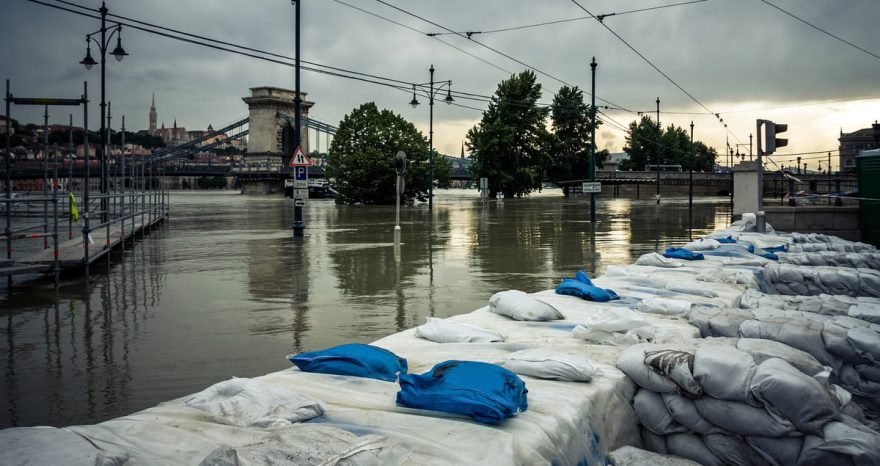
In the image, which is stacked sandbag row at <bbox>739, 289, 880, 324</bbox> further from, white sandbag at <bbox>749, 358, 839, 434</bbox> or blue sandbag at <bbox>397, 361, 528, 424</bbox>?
blue sandbag at <bbox>397, 361, 528, 424</bbox>

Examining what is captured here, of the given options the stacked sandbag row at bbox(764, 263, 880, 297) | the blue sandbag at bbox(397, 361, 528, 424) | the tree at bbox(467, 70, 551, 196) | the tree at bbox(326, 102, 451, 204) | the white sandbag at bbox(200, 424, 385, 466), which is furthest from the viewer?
the tree at bbox(467, 70, 551, 196)

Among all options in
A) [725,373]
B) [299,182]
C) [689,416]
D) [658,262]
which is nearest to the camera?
[725,373]

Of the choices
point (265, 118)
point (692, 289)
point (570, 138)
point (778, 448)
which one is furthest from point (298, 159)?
point (265, 118)

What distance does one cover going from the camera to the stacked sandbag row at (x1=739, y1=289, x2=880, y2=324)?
668 cm

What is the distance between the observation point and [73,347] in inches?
302

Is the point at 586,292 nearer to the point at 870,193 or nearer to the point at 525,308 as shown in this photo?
the point at 525,308

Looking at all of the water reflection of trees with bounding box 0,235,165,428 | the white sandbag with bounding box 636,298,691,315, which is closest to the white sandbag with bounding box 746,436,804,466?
the white sandbag with bounding box 636,298,691,315

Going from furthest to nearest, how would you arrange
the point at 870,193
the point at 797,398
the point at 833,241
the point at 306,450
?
the point at 870,193 < the point at 833,241 < the point at 797,398 < the point at 306,450

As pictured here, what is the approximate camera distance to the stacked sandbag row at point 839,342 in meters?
5.56

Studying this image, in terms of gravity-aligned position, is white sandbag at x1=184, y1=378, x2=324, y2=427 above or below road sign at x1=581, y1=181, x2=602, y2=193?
below

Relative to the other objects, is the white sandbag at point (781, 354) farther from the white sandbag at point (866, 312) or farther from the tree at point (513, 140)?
the tree at point (513, 140)

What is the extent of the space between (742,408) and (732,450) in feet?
1.04

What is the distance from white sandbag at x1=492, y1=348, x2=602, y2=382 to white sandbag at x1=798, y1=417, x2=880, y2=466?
1.41 metres

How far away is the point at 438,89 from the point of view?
43531 millimetres
